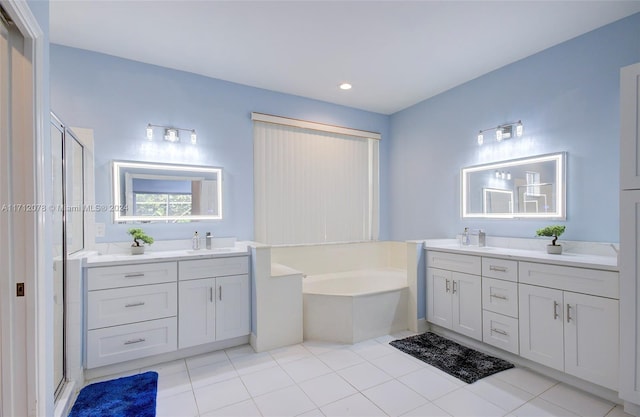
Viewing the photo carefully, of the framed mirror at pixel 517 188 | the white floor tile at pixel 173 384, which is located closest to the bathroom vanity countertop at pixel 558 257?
the framed mirror at pixel 517 188

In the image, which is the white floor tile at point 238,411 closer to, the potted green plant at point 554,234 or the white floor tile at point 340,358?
the white floor tile at point 340,358

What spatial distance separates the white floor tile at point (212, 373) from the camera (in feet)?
7.47

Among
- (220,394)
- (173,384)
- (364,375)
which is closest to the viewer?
(220,394)

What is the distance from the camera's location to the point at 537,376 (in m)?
2.31

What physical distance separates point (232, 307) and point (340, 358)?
1.04 m

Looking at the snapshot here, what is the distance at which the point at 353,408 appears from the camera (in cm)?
195

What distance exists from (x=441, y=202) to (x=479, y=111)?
3.55 ft

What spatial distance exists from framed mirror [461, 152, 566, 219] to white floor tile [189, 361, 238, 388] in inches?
110

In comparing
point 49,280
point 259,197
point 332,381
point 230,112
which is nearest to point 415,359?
point 332,381

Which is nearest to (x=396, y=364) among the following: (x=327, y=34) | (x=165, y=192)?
(x=165, y=192)

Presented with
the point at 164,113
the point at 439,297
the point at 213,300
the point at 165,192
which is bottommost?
the point at 439,297

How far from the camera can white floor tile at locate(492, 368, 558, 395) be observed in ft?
7.10

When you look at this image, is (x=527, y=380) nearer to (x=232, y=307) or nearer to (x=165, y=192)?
(x=232, y=307)

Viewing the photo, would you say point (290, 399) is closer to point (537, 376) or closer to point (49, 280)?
point (49, 280)
